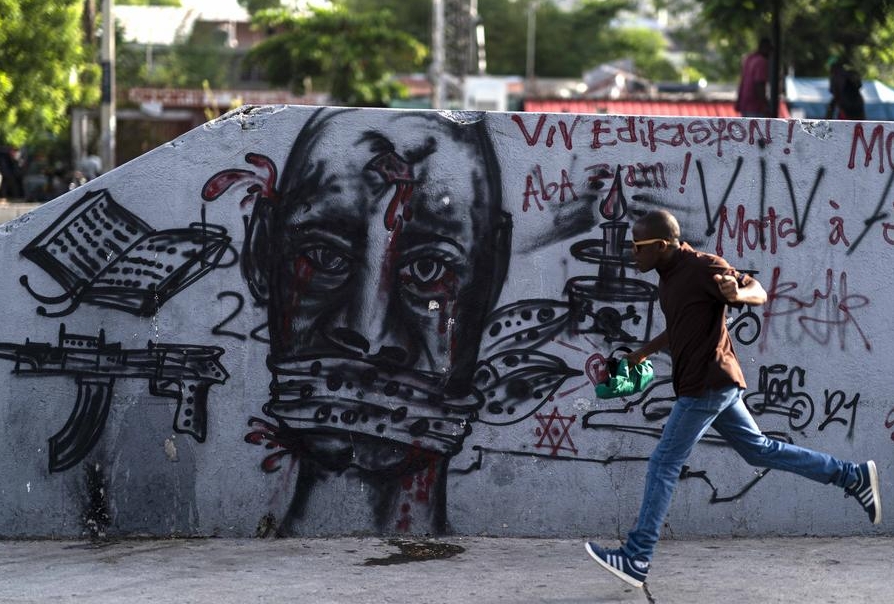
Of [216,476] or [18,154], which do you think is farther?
[18,154]

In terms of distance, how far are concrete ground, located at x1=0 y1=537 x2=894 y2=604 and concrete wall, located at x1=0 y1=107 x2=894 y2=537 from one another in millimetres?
147

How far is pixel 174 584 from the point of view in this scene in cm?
503

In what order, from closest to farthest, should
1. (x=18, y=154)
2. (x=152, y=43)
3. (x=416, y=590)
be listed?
(x=416, y=590) < (x=18, y=154) < (x=152, y=43)

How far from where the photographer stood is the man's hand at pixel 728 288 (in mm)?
4598

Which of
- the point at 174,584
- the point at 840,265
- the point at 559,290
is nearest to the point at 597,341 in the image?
the point at 559,290

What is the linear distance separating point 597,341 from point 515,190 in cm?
82

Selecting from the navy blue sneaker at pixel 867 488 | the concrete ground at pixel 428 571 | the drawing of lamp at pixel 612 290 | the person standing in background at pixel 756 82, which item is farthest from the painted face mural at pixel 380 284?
the person standing in background at pixel 756 82

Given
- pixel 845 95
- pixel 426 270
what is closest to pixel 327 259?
pixel 426 270

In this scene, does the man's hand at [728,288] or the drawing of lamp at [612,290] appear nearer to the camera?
the man's hand at [728,288]

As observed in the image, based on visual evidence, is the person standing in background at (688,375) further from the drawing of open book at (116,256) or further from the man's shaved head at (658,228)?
the drawing of open book at (116,256)

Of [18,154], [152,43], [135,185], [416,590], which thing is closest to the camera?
[416,590]

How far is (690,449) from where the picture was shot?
484 centimetres

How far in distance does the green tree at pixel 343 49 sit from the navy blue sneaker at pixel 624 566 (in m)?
37.1

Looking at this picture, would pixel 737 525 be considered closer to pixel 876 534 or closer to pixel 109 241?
pixel 876 534
